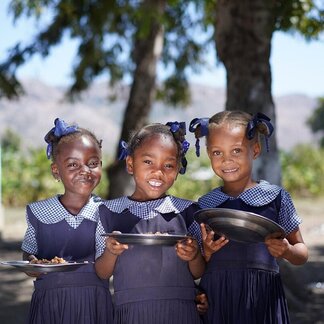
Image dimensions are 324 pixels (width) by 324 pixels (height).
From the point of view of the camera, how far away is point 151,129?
323 cm

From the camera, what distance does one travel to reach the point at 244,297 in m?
3.14

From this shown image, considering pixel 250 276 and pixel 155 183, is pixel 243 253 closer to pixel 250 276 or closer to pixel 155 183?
pixel 250 276

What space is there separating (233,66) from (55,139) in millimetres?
3028

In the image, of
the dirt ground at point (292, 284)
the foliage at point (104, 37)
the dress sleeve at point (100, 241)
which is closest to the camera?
the dress sleeve at point (100, 241)

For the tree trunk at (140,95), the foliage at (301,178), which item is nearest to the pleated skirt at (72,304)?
the tree trunk at (140,95)

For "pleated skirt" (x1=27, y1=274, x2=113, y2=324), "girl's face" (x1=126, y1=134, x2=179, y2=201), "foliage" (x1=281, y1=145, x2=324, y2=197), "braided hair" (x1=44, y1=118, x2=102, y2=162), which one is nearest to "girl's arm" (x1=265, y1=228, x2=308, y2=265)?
"girl's face" (x1=126, y1=134, x2=179, y2=201)

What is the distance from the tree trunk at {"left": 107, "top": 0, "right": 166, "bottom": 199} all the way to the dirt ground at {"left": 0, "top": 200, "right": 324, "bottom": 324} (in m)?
1.77

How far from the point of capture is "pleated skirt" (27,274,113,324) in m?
3.26

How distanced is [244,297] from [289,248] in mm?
310

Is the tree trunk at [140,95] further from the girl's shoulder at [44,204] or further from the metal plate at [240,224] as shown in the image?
the metal plate at [240,224]

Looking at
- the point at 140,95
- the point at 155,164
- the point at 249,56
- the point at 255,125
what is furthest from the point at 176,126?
the point at 140,95

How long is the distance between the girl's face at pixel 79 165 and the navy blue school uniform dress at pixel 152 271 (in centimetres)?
23

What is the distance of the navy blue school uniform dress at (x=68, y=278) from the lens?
3273 mm

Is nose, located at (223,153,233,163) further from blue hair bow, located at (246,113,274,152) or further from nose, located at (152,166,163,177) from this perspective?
nose, located at (152,166,163,177)
